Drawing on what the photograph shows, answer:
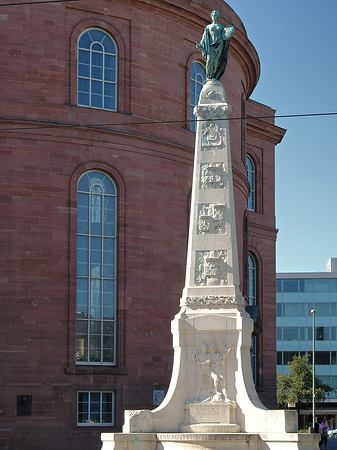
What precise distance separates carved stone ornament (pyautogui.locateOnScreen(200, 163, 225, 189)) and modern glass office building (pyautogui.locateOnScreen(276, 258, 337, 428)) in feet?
238

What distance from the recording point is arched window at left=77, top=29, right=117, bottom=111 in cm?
3506

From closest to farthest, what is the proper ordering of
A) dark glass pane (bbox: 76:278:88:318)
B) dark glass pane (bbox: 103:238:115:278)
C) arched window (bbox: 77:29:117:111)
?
dark glass pane (bbox: 76:278:88:318) < dark glass pane (bbox: 103:238:115:278) < arched window (bbox: 77:29:117:111)

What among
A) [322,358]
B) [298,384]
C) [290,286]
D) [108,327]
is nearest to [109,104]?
[108,327]

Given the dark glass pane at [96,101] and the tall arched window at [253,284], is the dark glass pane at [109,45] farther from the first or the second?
the tall arched window at [253,284]

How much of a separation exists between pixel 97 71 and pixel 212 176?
12.4 m

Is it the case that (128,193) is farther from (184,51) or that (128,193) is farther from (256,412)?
(256,412)

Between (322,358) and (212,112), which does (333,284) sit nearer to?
(322,358)

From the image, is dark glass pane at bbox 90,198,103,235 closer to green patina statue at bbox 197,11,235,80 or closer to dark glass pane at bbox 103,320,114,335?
dark glass pane at bbox 103,320,114,335

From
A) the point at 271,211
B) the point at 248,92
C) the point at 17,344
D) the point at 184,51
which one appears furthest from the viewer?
the point at 271,211

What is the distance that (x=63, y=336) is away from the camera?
32719 mm

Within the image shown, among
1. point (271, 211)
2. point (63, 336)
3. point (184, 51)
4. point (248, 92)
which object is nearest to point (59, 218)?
point (63, 336)

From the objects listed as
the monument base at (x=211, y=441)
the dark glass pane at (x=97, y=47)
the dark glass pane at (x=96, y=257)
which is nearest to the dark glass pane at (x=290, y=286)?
the dark glass pane at (x=97, y=47)

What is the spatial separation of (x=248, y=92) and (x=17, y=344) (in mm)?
19623

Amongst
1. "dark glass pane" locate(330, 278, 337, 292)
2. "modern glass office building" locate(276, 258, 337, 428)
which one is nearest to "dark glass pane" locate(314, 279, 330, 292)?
"modern glass office building" locate(276, 258, 337, 428)
